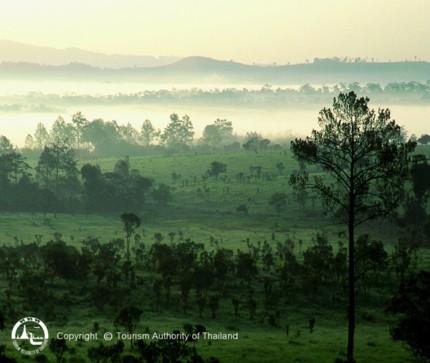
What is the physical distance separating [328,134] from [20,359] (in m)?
22.4

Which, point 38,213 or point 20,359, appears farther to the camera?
point 38,213

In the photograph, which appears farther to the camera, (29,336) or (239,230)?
(239,230)

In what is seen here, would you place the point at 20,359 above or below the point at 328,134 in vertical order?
below

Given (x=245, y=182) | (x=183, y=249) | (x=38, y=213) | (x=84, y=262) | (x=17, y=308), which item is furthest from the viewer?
(x=245, y=182)

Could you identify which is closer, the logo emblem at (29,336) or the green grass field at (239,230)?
the logo emblem at (29,336)

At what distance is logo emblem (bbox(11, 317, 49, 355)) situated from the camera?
4266 cm

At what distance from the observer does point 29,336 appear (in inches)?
1805

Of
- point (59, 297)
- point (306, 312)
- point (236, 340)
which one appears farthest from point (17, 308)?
point (306, 312)

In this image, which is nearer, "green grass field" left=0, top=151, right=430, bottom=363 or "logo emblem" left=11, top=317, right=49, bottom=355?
"logo emblem" left=11, top=317, right=49, bottom=355

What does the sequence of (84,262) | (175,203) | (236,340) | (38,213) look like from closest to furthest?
1. (236,340)
2. (84,262)
3. (38,213)
4. (175,203)

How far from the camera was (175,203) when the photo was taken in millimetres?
140000

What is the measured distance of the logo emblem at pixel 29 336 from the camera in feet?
140

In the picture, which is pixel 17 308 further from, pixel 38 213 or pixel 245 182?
pixel 245 182

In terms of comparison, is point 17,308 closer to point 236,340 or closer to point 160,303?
point 160,303
